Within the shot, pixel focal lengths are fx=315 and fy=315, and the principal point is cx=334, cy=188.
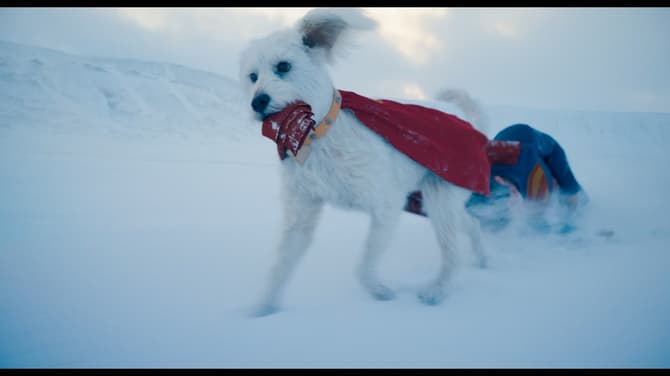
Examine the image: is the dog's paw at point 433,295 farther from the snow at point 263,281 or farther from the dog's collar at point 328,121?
the dog's collar at point 328,121

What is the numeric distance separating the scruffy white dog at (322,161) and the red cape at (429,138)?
6cm

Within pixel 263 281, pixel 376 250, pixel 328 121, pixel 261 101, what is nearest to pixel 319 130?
pixel 328 121

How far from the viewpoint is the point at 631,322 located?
4.13 ft

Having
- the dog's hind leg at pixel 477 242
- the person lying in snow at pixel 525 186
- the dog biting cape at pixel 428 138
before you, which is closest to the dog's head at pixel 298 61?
the dog biting cape at pixel 428 138

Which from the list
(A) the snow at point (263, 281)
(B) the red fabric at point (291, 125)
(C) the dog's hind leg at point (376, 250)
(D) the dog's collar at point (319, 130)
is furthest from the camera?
(C) the dog's hind leg at point (376, 250)

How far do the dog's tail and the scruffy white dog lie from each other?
1.04 meters

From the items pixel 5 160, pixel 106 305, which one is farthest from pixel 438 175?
pixel 5 160

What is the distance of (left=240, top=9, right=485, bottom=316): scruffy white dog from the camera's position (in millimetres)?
1424

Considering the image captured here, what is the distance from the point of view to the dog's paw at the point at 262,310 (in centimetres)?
144

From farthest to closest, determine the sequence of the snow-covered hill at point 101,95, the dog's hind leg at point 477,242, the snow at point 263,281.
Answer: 1. the snow-covered hill at point 101,95
2. the dog's hind leg at point 477,242
3. the snow at point 263,281

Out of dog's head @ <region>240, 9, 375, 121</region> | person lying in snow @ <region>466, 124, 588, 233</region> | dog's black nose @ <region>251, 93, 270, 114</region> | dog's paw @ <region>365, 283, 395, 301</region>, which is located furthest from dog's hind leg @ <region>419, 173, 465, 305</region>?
dog's black nose @ <region>251, 93, 270, 114</region>

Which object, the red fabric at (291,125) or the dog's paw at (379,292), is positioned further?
the dog's paw at (379,292)

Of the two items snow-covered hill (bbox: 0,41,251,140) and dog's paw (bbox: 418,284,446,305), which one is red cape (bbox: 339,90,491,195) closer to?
dog's paw (bbox: 418,284,446,305)

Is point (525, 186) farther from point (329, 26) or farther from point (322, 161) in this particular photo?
point (329, 26)
